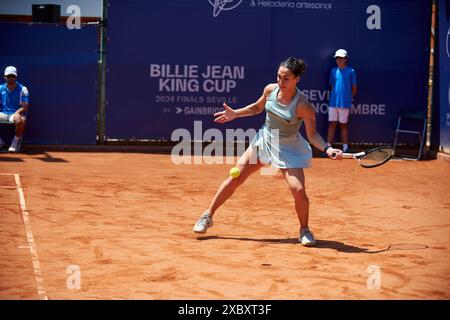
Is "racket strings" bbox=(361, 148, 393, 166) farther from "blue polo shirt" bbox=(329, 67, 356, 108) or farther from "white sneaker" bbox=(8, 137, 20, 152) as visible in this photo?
"white sneaker" bbox=(8, 137, 20, 152)

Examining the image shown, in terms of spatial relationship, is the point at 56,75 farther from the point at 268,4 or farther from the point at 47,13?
the point at 268,4

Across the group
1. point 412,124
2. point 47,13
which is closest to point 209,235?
point 412,124

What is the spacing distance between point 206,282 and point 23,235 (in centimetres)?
233

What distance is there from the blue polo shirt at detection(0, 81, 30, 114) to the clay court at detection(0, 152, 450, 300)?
59.0 inches

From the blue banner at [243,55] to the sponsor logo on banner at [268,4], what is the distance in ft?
0.06

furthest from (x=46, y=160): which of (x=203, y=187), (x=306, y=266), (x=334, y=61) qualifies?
(x=306, y=266)

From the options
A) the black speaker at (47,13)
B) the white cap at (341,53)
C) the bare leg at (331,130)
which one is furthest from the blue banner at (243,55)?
the black speaker at (47,13)

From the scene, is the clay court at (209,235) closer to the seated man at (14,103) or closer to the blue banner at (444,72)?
the seated man at (14,103)

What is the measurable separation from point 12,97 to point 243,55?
398 centimetres

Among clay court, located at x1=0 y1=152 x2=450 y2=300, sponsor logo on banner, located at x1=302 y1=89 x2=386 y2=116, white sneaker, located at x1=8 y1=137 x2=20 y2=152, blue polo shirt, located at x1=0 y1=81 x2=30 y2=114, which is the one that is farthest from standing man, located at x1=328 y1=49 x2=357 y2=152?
white sneaker, located at x1=8 y1=137 x2=20 y2=152

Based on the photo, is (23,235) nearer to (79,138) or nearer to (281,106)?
(281,106)

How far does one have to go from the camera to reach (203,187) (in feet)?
38.0

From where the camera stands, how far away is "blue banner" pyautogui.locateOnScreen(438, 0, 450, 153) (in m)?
15.2
